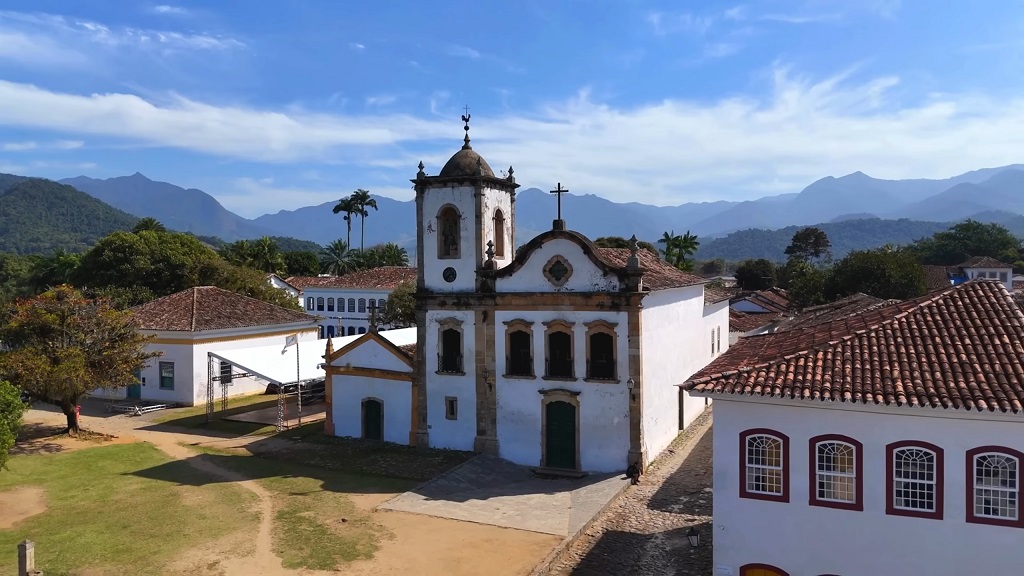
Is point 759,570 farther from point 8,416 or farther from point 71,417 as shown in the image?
point 71,417

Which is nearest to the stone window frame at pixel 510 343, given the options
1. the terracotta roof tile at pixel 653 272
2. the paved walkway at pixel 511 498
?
the paved walkway at pixel 511 498

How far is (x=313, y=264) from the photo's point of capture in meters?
87.8

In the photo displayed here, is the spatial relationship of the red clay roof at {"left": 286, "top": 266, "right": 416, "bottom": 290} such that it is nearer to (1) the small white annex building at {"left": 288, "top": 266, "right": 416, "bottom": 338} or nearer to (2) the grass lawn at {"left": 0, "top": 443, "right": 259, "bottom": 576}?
(1) the small white annex building at {"left": 288, "top": 266, "right": 416, "bottom": 338}

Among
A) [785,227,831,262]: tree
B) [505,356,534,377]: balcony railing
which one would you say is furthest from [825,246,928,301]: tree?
[785,227,831,262]: tree

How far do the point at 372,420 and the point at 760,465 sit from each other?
15.4 m

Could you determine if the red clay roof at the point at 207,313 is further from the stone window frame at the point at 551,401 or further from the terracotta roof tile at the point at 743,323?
the terracotta roof tile at the point at 743,323

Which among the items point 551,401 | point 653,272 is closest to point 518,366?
point 551,401

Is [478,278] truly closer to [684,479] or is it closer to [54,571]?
[684,479]

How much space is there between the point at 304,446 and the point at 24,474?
27.1 feet

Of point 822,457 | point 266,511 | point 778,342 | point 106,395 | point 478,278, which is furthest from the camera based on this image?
point 106,395

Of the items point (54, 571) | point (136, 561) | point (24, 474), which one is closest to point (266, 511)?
point (136, 561)

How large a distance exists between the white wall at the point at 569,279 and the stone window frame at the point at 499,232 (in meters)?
2.06

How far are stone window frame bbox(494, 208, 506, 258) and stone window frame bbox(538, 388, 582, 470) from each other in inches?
211

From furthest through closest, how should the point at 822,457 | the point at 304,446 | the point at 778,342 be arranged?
the point at 304,446 → the point at 778,342 → the point at 822,457
